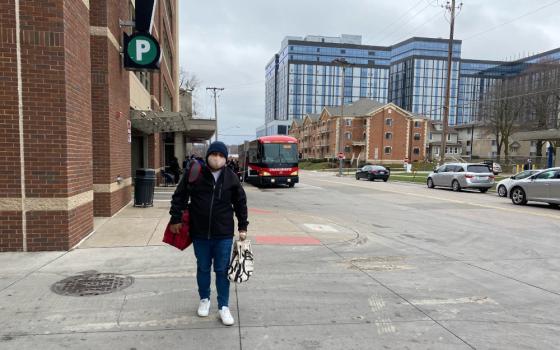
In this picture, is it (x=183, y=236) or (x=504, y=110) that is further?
(x=504, y=110)

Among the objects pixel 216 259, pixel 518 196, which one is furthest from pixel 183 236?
pixel 518 196

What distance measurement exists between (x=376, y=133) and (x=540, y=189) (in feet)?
209

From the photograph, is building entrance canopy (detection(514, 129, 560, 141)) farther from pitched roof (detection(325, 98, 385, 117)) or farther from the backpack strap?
pitched roof (detection(325, 98, 385, 117))

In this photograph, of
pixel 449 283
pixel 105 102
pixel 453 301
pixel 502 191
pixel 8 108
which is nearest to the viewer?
pixel 453 301

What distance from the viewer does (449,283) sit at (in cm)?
567

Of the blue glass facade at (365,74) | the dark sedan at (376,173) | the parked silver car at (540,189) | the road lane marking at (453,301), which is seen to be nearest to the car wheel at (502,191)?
the parked silver car at (540,189)

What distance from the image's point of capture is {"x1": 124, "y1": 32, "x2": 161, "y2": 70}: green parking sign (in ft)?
34.9

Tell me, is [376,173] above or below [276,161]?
below

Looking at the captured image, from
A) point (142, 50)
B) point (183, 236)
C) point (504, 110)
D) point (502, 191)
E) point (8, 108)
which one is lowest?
point (502, 191)

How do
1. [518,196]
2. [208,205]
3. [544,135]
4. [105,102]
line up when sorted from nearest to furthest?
1. [208,205]
2. [105,102]
3. [518,196]
4. [544,135]

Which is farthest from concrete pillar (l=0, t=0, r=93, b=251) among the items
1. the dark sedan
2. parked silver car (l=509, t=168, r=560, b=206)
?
the dark sedan

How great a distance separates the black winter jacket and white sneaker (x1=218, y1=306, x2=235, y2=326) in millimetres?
760

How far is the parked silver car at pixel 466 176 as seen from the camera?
22.5 metres

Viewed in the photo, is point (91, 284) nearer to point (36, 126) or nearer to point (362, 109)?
point (36, 126)
